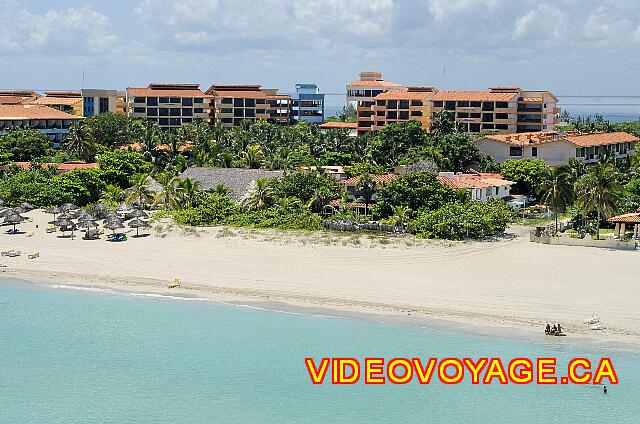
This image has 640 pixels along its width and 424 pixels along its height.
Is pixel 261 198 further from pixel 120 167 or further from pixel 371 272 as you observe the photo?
pixel 120 167

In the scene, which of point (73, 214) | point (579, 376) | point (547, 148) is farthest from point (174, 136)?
point (579, 376)

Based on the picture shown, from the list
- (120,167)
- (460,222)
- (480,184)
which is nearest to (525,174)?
(480,184)

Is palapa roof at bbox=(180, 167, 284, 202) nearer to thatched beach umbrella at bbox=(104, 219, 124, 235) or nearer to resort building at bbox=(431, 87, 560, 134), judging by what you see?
thatched beach umbrella at bbox=(104, 219, 124, 235)

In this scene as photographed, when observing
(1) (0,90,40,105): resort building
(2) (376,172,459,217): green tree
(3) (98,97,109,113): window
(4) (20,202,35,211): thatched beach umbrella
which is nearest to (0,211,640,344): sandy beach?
(4) (20,202,35,211): thatched beach umbrella

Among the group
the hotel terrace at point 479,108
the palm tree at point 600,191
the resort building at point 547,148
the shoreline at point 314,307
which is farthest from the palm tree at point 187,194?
the hotel terrace at point 479,108

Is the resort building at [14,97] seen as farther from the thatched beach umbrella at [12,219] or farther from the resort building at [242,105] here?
the thatched beach umbrella at [12,219]
